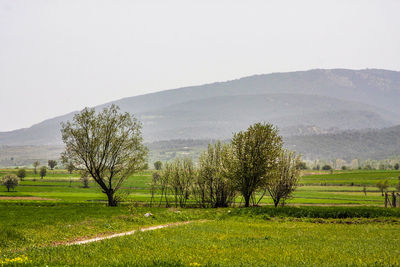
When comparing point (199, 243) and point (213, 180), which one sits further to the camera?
point (213, 180)

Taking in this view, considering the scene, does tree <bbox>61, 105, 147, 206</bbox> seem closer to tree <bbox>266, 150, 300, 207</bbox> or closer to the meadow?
the meadow

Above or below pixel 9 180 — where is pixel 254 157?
above

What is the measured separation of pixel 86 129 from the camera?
201 ft

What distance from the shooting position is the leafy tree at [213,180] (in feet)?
202

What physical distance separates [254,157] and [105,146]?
2382 centimetres

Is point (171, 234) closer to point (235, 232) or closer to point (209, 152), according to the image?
point (235, 232)

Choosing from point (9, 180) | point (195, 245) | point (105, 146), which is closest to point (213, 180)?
point (105, 146)

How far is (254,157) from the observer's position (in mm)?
55281

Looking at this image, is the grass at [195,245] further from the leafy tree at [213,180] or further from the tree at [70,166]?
the leafy tree at [213,180]

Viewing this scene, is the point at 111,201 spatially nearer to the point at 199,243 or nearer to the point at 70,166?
the point at 70,166

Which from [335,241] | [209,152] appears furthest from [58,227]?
[209,152]

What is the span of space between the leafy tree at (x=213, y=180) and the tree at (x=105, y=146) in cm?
1013

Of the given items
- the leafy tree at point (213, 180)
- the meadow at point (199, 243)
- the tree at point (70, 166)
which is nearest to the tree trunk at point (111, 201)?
the tree at point (70, 166)

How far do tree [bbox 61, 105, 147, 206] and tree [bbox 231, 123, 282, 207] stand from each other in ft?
57.0
